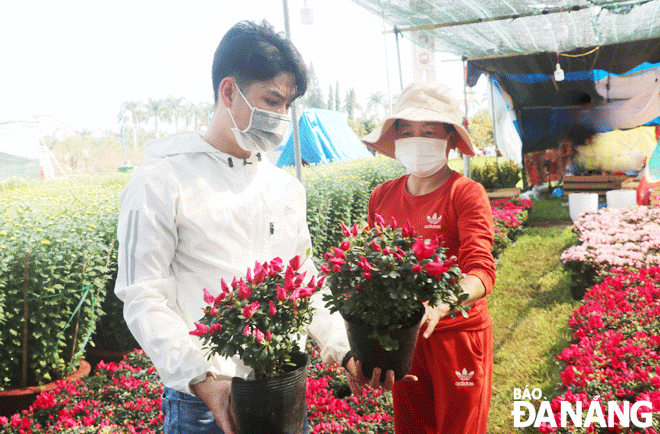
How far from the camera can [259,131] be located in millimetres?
1512

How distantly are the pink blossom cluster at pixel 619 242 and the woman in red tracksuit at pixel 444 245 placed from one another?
334cm

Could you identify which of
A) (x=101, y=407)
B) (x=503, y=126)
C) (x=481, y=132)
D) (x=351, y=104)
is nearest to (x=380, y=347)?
(x=101, y=407)

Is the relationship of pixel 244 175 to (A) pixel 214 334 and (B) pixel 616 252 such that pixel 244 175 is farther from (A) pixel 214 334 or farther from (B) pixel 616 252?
(B) pixel 616 252

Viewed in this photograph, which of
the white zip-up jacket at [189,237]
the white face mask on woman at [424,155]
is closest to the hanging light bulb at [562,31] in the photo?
the white face mask on woman at [424,155]

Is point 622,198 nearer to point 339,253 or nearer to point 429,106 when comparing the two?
point 429,106

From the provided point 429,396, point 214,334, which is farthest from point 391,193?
point 214,334

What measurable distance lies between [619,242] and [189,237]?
213 inches

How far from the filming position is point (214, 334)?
119cm

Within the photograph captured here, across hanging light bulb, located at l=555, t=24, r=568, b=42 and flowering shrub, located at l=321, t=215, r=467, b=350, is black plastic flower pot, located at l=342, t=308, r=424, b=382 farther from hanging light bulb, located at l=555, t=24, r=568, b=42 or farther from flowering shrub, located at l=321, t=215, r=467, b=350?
hanging light bulb, located at l=555, t=24, r=568, b=42

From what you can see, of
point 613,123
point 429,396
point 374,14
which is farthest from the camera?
point 613,123

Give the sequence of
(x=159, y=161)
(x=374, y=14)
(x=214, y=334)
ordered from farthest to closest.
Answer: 1. (x=374, y=14)
2. (x=159, y=161)
3. (x=214, y=334)

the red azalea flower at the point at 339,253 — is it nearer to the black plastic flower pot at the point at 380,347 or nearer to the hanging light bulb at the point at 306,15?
the black plastic flower pot at the point at 380,347

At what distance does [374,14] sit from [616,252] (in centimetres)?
348

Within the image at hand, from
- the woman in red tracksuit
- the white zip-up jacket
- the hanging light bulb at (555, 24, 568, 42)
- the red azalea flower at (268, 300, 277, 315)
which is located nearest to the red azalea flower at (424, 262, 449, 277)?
the woman in red tracksuit
